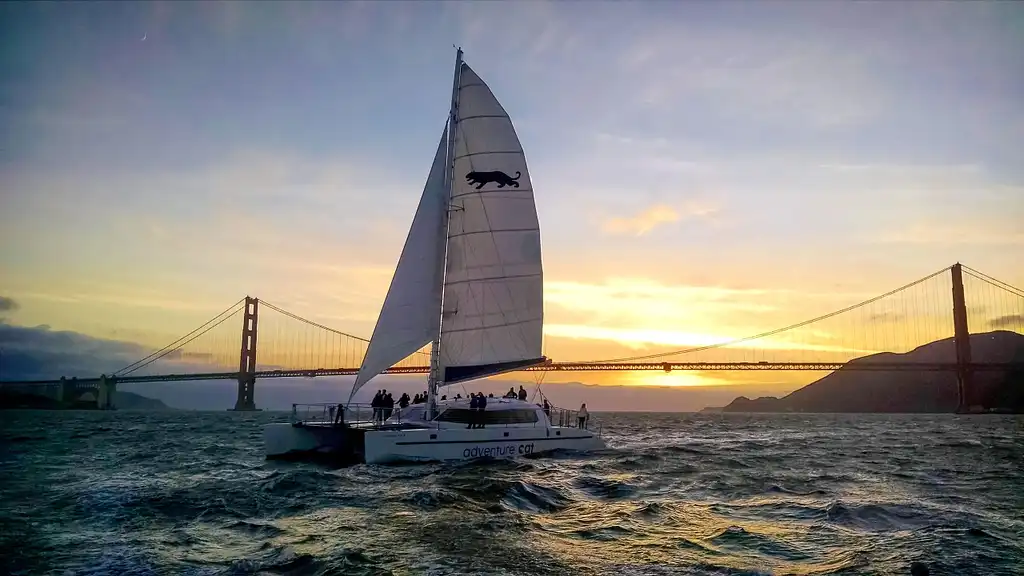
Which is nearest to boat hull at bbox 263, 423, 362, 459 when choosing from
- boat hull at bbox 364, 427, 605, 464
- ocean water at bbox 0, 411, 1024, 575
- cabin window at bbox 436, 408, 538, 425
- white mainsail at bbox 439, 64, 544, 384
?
ocean water at bbox 0, 411, 1024, 575

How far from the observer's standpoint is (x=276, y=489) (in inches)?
524

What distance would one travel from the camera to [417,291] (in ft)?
66.1

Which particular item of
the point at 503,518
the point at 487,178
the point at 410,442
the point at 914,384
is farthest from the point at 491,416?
the point at 914,384

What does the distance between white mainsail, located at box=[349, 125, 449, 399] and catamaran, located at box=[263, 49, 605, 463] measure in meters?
0.03

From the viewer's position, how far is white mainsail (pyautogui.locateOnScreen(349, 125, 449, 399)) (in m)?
19.3

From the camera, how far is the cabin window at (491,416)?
19172 mm

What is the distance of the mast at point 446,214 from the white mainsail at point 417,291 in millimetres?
107

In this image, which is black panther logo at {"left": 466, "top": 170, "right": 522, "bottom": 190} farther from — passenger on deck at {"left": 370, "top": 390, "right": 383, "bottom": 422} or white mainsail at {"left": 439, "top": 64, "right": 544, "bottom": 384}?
passenger on deck at {"left": 370, "top": 390, "right": 383, "bottom": 422}

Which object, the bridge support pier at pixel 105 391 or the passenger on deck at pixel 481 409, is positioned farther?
the bridge support pier at pixel 105 391

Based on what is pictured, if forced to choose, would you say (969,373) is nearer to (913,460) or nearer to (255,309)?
(913,460)

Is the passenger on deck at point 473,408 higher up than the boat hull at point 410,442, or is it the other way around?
the passenger on deck at point 473,408

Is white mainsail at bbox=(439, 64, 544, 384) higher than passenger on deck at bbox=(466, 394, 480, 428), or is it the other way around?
white mainsail at bbox=(439, 64, 544, 384)

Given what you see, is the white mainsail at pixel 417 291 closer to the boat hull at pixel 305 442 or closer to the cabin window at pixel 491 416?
the boat hull at pixel 305 442

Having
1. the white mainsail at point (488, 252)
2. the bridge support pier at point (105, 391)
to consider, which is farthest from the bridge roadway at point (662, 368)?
the white mainsail at point (488, 252)
